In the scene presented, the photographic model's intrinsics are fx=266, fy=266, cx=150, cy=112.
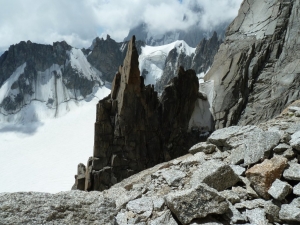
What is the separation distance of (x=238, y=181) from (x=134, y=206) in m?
2.15

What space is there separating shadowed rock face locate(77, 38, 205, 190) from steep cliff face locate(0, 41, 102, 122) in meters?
64.5

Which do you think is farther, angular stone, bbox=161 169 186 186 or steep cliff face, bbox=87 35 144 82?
steep cliff face, bbox=87 35 144 82

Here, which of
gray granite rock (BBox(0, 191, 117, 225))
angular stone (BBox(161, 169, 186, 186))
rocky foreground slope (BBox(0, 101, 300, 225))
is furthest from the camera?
angular stone (BBox(161, 169, 186, 186))

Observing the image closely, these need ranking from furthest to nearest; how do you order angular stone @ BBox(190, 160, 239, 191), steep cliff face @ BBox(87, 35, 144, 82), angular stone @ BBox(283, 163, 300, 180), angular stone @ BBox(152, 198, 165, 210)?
steep cliff face @ BBox(87, 35, 144, 82), angular stone @ BBox(190, 160, 239, 191), angular stone @ BBox(283, 163, 300, 180), angular stone @ BBox(152, 198, 165, 210)

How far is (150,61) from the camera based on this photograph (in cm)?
10162

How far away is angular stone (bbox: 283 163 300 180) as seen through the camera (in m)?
4.89

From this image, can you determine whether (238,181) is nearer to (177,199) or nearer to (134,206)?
(177,199)

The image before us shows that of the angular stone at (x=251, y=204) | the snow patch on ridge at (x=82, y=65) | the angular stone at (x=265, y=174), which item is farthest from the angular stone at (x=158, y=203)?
the snow patch on ridge at (x=82, y=65)

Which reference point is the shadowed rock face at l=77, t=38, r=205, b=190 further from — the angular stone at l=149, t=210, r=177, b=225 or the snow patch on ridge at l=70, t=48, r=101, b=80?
the snow patch on ridge at l=70, t=48, r=101, b=80

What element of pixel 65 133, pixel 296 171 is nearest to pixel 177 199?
pixel 296 171

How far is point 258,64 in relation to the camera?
2594 cm

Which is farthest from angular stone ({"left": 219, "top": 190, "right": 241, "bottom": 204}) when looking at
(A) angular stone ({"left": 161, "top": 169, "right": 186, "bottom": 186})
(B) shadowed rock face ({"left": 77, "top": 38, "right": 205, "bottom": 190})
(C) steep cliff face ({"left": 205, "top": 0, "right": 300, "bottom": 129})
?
(B) shadowed rock face ({"left": 77, "top": 38, "right": 205, "bottom": 190})

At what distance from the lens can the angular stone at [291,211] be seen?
4.17 m

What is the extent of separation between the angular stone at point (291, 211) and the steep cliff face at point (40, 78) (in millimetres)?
91287
